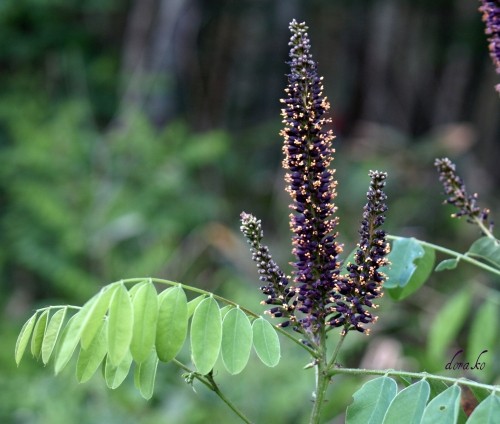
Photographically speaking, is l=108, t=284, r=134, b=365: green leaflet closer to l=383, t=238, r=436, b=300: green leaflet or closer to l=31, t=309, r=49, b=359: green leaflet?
l=31, t=309, r=49, b=359: green leaflet

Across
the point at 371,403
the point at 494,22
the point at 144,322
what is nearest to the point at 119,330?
the point at 144,322

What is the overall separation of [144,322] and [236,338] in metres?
0.15

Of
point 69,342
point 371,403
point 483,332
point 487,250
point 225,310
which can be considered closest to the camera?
point 69,342

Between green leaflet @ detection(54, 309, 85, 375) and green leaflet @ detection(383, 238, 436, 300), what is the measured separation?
57cm

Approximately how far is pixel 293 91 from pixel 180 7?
678 cm

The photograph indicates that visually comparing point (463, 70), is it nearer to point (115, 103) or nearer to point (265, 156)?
point (265, 156)

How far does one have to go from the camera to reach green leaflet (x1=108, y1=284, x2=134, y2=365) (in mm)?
994

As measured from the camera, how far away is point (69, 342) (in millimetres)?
938

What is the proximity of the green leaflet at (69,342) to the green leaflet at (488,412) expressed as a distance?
0.50 metres

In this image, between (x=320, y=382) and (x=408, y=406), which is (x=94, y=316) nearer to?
(x=320, y=382)

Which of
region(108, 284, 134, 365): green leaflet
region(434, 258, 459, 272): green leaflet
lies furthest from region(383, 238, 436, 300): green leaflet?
region(108, 284, 134, 365): green leaflet

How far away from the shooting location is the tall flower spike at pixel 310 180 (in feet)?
3.26

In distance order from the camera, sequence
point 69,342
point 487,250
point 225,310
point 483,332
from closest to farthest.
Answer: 1. point 69,342
2. point 225,310
3. point 487,250
4. point 483,332

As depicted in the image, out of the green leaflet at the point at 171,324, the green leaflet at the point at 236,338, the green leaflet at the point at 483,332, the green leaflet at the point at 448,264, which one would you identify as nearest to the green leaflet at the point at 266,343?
the green leaflet at the point at 236,338
